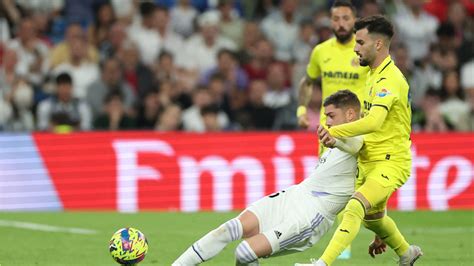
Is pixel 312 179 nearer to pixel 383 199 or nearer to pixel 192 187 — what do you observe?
pixel 383 199

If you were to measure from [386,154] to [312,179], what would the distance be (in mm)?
752

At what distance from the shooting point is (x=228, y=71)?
19.5 meters

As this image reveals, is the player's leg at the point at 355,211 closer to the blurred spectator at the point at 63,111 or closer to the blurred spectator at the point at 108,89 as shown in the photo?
the blurred spectator at the point at 63,111

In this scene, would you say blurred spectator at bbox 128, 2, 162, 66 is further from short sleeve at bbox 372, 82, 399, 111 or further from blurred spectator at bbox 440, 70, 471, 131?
short sleeve at bbox 372, 82, 399, 111

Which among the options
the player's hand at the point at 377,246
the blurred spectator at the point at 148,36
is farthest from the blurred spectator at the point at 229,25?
the player's hand at the point at 377,246

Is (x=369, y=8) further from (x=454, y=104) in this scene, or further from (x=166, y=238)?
(x=166, y=238)

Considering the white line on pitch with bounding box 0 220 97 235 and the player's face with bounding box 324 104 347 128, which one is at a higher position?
the player's face with bounding box 324 104 347 128

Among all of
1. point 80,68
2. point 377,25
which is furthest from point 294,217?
point 80,68

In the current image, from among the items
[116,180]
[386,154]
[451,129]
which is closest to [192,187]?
[116,180]

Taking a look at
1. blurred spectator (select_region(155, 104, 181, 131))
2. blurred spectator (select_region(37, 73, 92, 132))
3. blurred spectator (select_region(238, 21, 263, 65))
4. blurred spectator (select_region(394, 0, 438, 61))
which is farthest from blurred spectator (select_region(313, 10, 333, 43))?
blurred spectator (select_region(37, 73, 92, 132))

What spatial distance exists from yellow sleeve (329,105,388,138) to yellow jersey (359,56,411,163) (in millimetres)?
300

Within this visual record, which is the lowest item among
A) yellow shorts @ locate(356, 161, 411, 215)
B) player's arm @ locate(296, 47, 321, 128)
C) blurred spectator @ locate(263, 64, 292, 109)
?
blurred spectator @ locate(263, 64, 292, 109)

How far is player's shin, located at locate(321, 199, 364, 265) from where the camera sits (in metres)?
8.72

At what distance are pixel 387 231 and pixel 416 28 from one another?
11714 mm
